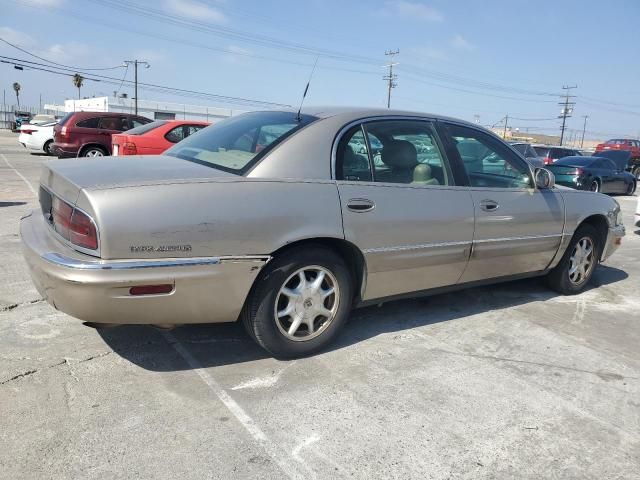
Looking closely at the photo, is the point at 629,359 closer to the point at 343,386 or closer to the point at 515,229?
the point at 515,229

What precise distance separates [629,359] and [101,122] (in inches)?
552

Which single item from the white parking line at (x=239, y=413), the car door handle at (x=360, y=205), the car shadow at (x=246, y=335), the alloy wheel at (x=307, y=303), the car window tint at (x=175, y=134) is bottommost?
the white parking line at (x=239, y=413)

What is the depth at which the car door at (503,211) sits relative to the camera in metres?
3.91

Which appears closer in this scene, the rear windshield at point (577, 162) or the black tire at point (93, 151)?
the black tire at point (93, 151)

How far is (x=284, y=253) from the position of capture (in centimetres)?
301

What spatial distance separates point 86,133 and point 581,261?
12894 mm

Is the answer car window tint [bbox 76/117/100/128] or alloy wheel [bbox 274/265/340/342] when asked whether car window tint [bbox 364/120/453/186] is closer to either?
alloy wheel [bbox 274/265/340/342]

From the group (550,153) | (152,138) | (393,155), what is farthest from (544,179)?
(550,153)

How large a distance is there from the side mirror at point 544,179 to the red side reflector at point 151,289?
320 cm

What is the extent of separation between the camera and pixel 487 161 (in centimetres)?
422

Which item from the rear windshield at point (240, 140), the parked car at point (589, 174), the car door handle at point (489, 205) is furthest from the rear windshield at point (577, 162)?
the rear windshield at point (240, 140)

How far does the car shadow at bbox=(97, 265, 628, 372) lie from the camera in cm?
322

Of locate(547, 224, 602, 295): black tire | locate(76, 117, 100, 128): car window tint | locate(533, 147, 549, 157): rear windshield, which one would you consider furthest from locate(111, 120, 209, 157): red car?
locate(533, 147, 549, 157): rear windshield

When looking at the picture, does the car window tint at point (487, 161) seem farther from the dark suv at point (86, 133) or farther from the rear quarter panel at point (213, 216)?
the dark suv at point (86, 133)
